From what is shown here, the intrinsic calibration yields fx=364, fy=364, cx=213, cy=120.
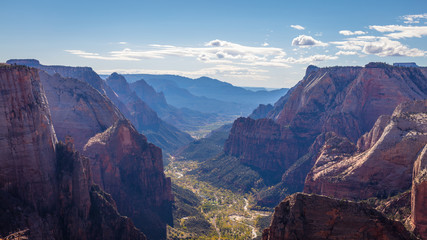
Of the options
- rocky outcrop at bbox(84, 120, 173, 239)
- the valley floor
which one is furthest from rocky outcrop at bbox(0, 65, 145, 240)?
the valley floor

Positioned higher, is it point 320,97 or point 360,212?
point 320,97

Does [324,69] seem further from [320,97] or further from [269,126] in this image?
[269,126]

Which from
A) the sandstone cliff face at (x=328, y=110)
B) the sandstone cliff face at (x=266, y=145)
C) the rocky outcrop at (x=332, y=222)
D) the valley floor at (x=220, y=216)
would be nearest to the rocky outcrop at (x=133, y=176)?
the valley floor at (x=220, y=216)

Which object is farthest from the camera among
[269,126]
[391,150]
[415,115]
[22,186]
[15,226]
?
[269,126]

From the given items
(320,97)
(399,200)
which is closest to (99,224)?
(399,200)

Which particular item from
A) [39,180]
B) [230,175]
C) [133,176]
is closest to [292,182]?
[230,175]

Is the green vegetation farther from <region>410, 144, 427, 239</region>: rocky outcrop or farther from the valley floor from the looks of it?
<region>410, 144, 427, 239</region>: rocky outcrop

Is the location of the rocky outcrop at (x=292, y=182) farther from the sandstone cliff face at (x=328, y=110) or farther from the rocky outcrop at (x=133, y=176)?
the rocky outcrop at (x=133, y=176)

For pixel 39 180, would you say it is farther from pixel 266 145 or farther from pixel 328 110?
pixel 328 110
